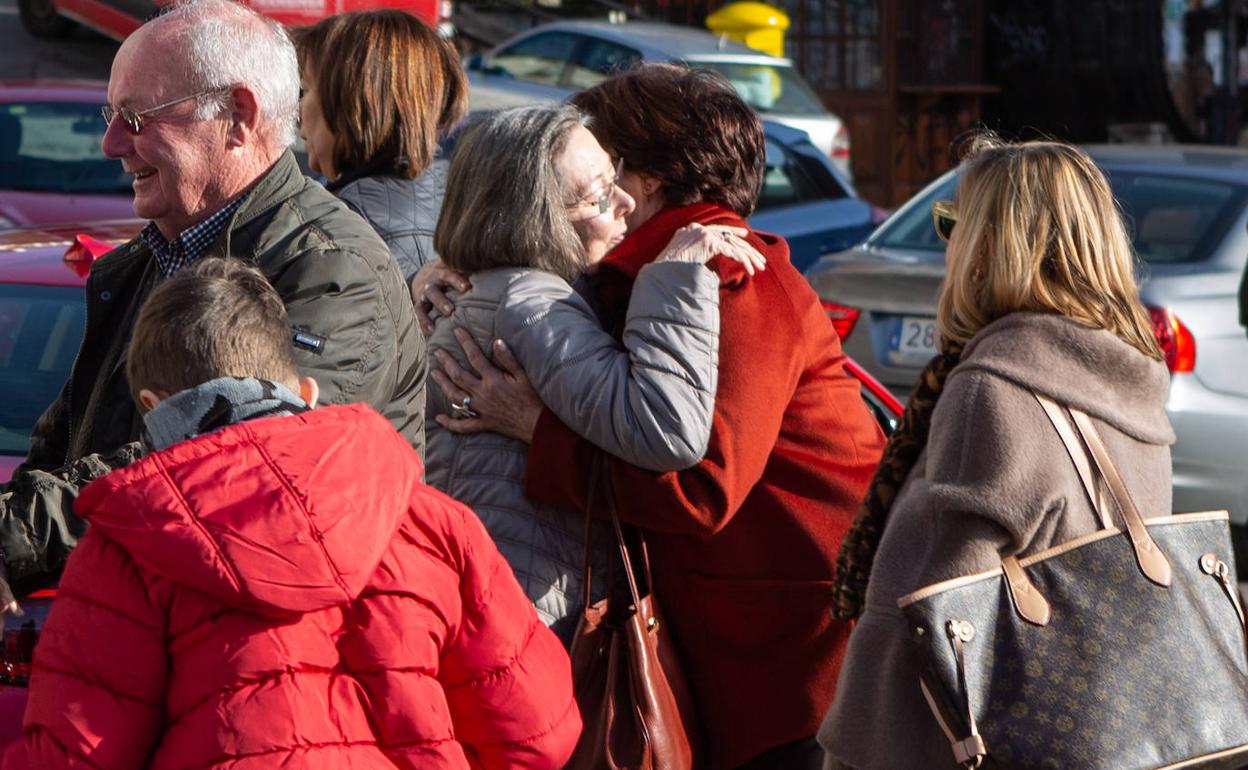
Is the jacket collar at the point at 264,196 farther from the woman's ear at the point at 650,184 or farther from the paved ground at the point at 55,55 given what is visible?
the paved ground at the point at 55,55

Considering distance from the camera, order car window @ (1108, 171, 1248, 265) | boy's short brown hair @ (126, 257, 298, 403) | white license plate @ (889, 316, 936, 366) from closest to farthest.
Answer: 1. boy's short brown hair @ (126, 257, 298, 403)
2. car window @ (1108, 171, 1248, 265)
3. white license plate @ (889, 316, 936, 366)

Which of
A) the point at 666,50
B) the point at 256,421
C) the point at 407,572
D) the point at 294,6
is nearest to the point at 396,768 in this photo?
the point at 407,572

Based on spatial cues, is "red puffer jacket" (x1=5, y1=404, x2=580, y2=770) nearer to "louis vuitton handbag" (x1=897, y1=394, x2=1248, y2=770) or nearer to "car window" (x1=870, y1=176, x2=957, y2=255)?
"louis vuitton handbag" (x1=897, y1=394, x2=1248, y2=770)

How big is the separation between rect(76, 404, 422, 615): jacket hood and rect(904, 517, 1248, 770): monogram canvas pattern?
95 cm

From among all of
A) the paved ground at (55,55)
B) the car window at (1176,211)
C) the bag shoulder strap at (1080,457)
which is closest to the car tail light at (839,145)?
the paved ground at (55,55)

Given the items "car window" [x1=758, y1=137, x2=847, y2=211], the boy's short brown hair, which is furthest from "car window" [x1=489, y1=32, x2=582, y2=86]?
the boy's short brown hair

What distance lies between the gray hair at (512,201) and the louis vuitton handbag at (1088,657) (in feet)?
Answer: 2.83

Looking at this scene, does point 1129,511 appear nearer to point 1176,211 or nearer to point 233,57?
point 233,57

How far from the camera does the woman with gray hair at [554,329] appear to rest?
9.05 ft

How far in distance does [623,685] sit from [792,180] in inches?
312

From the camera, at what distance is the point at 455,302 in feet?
10.1

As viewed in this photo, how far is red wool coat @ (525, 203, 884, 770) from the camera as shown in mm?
2861

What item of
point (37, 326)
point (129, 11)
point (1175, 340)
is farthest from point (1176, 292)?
point (129, 11)

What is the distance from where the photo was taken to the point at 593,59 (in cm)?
1401
